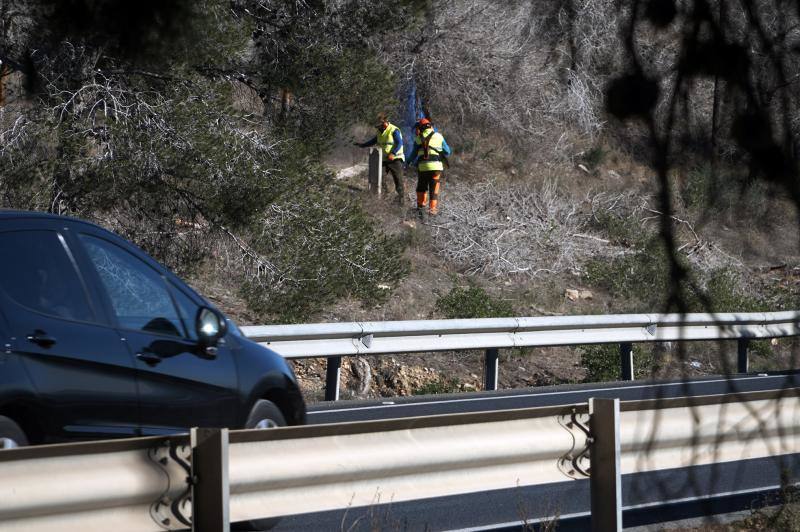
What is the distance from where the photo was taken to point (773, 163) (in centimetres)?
471

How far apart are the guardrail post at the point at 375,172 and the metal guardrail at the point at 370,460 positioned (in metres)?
20.2

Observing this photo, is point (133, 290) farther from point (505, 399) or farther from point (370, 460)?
point (505, 399)

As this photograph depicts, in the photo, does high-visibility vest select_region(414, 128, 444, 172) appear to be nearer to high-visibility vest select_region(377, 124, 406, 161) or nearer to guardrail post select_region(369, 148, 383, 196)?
high-visibility vest select_region(377, 124, 406, 161)

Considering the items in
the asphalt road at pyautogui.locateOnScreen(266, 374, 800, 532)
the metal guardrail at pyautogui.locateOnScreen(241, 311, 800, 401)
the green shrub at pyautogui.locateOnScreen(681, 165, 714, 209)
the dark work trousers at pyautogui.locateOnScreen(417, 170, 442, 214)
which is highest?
the dark work trousers at pyautogui.locateOnScreen(417, 170, 442, 214)

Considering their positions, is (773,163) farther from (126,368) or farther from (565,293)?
(565,293)

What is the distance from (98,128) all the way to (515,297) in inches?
389

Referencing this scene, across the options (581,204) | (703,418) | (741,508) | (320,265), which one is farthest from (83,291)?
(581,204)

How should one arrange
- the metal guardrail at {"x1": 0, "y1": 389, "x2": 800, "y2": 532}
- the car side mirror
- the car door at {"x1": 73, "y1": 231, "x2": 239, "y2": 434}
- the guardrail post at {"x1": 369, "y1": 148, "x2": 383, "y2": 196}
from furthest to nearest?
the guardrail post at {"x1": 369, "y1": 148, "x2": 383, "y2": 196} < the car side mirror < the car door at {"x1": 73, "y1": 231, "x2": 239, "y2": 434} < the metal guardrail at {"x1": 0, "y1": 389, "x2": 800, "y2": 532}

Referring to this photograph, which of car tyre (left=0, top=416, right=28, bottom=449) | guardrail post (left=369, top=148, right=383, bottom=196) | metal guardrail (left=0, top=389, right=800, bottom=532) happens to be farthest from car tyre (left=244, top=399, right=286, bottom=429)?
guardrail post (left=369, top=148, right=383, bottom=196)

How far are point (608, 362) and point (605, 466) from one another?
38.9 ft

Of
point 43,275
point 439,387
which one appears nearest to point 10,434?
point 43,275

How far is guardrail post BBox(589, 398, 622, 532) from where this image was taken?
5.34 m

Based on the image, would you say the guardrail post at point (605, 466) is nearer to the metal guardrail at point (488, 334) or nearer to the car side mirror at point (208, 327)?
the car side mirror at point (208, 327)

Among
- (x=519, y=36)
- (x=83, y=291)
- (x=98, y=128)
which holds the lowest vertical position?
(x=83, y=291)
